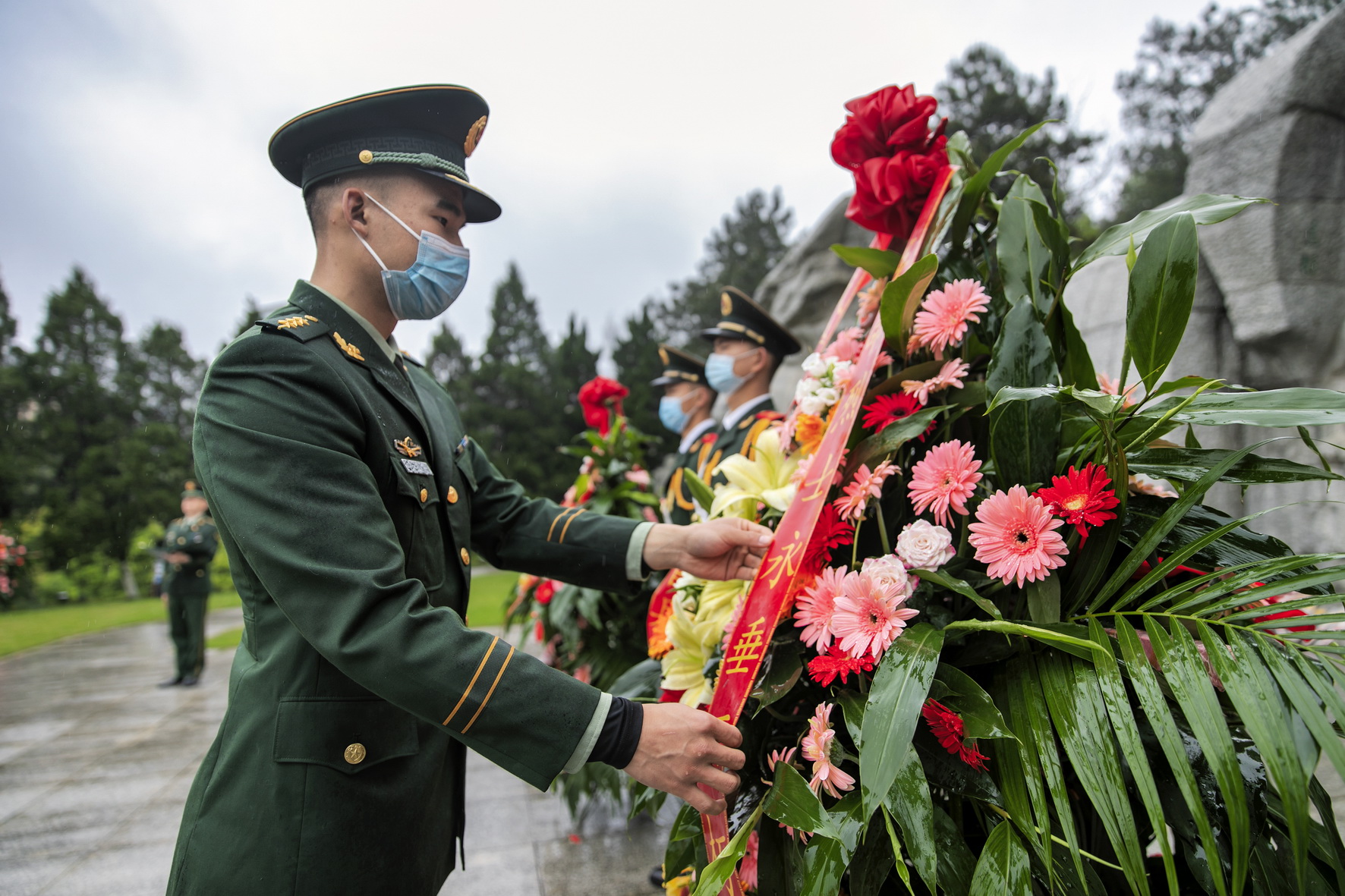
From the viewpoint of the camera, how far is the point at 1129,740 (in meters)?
0.85

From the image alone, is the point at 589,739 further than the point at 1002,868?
Yes

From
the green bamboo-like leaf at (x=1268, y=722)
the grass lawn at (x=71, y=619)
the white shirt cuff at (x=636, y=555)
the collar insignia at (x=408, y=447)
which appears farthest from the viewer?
the grass lawn at (x=71, y=619)

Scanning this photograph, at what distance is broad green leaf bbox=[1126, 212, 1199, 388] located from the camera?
3.11ft

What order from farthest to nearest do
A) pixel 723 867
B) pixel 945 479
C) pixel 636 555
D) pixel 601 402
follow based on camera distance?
pixel 601 402 < pixel 636 555 < pixel 945 479 < pixel 723 867

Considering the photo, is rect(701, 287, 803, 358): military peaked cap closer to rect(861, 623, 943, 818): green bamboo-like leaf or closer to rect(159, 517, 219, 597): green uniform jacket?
rect(861, 623, 943, 818): green bamboo-like leaf

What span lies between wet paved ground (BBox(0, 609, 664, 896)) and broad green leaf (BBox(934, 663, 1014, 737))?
8.17 feet

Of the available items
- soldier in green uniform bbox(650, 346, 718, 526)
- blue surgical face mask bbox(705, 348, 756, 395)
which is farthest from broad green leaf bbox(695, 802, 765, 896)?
soldier in green uniform bbox(650, 346, 718, 526)

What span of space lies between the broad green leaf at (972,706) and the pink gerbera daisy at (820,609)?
170 mm

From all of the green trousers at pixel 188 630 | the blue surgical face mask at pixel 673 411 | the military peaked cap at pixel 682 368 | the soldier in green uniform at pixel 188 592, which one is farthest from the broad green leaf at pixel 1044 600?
the green trousers at pixel 188 630

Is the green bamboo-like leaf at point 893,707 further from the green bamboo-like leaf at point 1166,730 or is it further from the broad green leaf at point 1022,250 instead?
the broad green leaf at point 1022,250

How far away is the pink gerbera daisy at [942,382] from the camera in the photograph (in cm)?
124

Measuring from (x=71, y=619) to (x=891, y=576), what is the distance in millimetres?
17581

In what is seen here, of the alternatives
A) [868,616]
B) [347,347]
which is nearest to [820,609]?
[868,616]

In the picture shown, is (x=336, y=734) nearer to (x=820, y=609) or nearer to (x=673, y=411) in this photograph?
(x=820, y=609)
